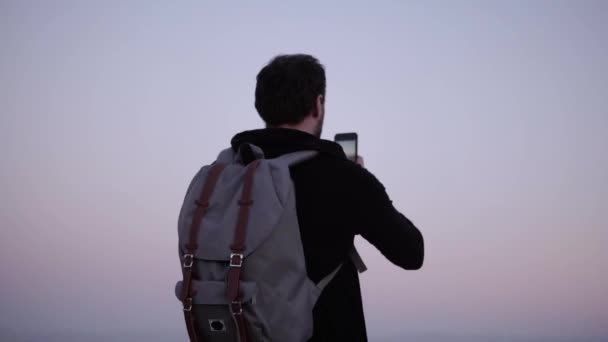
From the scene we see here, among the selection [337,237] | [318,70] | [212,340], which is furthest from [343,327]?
[318,70]

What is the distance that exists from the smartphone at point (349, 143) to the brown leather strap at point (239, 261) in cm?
42

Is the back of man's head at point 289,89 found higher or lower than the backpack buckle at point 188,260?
higher

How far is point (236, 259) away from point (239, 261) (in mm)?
11

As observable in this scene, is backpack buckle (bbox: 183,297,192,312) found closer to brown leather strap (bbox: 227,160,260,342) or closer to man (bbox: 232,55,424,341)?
brown leather strap (bbox: 227,160,260,342)

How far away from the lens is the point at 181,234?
215 centimetres

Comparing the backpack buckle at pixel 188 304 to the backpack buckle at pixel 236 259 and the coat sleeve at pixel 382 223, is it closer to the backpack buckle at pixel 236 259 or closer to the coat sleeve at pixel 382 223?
the backpack buckle at pixel 236 259

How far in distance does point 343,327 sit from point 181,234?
0.57m

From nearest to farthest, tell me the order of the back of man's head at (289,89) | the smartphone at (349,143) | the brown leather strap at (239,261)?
the brown leather strap at (239,261), the back of man's head at (289,89), the smartphone at (349,143)

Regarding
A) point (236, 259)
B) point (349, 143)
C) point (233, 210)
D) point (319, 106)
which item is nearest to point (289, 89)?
point (319, 106)

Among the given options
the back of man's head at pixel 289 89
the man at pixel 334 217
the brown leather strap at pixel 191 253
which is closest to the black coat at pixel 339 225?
the man at pixel 334 217

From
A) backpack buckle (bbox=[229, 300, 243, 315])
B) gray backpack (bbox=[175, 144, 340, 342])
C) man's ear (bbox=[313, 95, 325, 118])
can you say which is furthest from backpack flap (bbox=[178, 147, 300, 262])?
man's ear (bbox=[313, 95, 325, 118])

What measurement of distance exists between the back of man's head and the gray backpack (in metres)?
0.17

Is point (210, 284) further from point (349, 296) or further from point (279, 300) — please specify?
point (349, 296)

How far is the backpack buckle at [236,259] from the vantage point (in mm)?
2012
